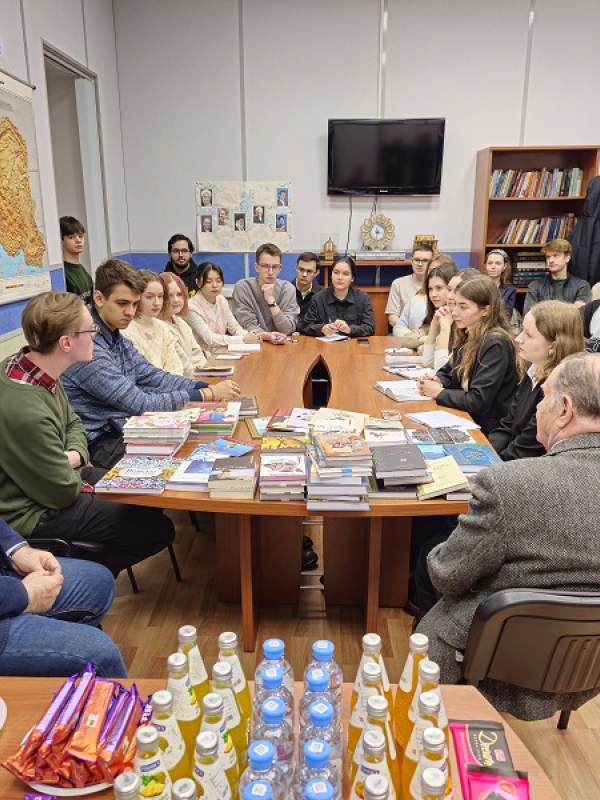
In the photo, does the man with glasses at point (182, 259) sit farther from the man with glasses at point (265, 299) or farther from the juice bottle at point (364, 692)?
the juice bottle at point (364, 692)

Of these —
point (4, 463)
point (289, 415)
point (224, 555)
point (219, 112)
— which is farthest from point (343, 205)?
point (4, 463)

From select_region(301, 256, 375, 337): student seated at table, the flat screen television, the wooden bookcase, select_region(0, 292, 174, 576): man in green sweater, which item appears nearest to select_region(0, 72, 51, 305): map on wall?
select_region(0, 292, 174, 576): man in green sweater

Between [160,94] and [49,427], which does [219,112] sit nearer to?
[160,94]

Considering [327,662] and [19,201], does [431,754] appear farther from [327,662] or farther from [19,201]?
[19,201]

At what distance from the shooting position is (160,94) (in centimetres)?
592

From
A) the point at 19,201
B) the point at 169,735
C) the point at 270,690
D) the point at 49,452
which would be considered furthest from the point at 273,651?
the point at 19,201

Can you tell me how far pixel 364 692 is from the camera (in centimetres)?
90

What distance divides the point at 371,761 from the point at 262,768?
0.14 metres

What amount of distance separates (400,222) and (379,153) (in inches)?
27.1

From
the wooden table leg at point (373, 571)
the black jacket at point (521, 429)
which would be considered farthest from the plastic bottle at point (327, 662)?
the black jacket at point (521, 429)

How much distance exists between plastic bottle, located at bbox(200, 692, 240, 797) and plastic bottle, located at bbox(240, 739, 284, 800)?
46 millimetres

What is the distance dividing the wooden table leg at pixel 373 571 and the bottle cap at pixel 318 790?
1.39 metres

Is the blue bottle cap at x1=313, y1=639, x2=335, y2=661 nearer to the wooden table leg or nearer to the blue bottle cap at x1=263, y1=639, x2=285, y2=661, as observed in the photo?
the blue bottle cap at x1=263, y1=639, x2=285, y2=661

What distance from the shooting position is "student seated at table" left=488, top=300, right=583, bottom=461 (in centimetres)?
241
